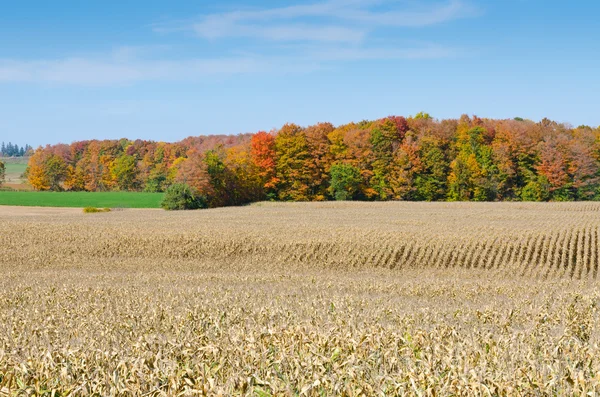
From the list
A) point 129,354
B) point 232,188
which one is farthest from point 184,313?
point 232,188

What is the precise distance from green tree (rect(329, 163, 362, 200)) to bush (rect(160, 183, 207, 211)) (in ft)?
64.9

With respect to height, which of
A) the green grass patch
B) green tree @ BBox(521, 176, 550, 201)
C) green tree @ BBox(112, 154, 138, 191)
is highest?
green tree @ BBox(112, 154, 138, 191)

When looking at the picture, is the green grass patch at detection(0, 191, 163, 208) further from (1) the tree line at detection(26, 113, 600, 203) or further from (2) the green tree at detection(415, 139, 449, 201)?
(2) the green tree at detection(415, 139, 449, 201)

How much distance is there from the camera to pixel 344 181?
7712cm

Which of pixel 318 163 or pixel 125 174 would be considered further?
pixel 125 174

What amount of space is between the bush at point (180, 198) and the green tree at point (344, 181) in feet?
64.9

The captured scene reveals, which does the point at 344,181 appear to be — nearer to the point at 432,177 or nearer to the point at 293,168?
the point at 293,168

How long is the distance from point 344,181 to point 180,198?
2292 centimetres

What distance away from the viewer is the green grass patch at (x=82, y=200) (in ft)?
253

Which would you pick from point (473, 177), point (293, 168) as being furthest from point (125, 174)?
point (473, 177)

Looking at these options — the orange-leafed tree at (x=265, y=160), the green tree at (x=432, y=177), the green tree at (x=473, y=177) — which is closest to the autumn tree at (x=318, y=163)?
the orange-leafed tree at (x=265, y=160)

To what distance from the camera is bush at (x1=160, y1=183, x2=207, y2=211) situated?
214 feet

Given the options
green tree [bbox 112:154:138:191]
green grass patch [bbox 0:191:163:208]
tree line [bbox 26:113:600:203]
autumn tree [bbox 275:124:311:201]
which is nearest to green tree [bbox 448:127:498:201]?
tree line [bbox 26:113:600:203]

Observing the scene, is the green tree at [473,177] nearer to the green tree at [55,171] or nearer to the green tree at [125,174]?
the green tree at [125,174]
